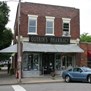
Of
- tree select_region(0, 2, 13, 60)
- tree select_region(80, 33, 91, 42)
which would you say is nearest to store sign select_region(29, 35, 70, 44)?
tree select_region(0, 2, 13, 60)

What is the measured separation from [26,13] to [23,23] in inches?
47.4

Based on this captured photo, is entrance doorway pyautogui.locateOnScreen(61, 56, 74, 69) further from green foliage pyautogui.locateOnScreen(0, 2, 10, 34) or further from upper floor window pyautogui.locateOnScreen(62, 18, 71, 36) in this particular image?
green foliage pyautogui.locateOnScreen(0, 2, 10, 34)

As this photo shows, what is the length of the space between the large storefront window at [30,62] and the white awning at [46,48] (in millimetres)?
1482

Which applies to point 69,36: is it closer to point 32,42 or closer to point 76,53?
point 76,53

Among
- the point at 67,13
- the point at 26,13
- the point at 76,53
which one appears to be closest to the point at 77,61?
the point at 76,53

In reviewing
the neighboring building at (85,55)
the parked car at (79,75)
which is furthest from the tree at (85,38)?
the parked car at (79,75)

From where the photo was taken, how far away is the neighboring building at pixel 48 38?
35.5 metres

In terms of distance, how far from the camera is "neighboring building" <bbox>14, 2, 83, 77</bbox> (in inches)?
1396

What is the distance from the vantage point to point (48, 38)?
3641 centimetres

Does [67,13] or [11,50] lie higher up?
[67,13]

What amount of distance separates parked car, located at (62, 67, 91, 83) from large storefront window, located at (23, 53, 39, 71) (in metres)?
6.28

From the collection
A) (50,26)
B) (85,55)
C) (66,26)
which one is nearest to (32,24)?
(50,26)

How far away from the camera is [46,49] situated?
3462 cm

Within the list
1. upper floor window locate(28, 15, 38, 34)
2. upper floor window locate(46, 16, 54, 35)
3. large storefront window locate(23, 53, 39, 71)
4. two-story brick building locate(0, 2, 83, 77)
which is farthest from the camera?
upper floor window locate(46, 16, 54, 35)
